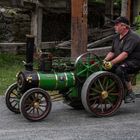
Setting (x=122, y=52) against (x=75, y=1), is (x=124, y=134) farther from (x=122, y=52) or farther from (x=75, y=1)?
(x=75, y=1)

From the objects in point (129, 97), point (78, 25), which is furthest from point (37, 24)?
point (129, 97)

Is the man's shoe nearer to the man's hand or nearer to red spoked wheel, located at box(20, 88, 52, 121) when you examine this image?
the man's hand

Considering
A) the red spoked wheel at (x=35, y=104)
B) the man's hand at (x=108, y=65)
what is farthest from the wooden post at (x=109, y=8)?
the red spoked wheel at (x=35, y=104)

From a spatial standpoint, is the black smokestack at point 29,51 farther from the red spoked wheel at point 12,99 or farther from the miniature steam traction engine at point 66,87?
the red spoked wheel at point 12,99

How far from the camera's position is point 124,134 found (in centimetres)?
743

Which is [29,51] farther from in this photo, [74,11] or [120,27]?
[74,11]

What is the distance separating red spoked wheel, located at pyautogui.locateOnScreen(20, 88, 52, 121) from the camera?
805 centimetres

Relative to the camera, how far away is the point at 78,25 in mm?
12172

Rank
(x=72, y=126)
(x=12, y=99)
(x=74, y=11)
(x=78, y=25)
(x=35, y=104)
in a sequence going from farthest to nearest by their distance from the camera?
(x=78, y=25)
(x=74, y=11)
(x=12, y=99)
(x=35, y=104)
(x=72, y=126)

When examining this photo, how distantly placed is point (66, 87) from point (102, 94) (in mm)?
585

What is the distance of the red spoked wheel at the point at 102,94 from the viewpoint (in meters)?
8.43

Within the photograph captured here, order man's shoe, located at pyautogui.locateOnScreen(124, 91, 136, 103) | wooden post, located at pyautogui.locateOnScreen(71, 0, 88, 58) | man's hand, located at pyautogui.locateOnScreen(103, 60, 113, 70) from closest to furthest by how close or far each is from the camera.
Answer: man's hand, located at pyautogui.locateOnScreen(103, 60, 113, 70) → man's shoe, located at pyautogui.locateOnScreen(124, 91, 136, 103) → wooden post, located at pyautogui.locateOnScreen(71, 0, 88, 58)

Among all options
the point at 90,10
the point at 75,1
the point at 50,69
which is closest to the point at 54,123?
the point at 50,69

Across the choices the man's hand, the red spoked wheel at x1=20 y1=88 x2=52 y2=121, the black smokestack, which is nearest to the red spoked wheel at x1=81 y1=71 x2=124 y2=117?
the man's hand
